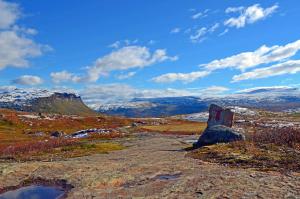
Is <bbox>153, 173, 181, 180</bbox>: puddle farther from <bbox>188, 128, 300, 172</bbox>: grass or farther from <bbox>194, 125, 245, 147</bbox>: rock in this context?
<bbox>194, 125, 245, 147</bbox>: rock

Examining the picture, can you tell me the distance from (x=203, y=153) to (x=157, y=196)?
19736mm

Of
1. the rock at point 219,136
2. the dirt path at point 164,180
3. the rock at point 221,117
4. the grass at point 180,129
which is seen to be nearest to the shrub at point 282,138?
the rock at point 219,136

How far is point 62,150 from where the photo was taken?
59.6 metres

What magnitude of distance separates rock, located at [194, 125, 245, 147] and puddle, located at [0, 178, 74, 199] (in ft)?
77.3

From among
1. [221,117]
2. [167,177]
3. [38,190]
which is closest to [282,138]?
[167,177]

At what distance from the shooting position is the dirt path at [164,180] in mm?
23766

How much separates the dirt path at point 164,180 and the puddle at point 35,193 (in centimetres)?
128

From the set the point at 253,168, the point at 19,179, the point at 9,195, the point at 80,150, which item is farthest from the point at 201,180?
the point at 80,150

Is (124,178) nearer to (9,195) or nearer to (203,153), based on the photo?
(9,195)

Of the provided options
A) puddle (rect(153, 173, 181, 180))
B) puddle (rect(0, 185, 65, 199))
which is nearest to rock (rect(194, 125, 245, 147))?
puddle (rect(153, 173, 181, 180))

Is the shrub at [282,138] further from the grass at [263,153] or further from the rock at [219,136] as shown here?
the rock at [219,136]

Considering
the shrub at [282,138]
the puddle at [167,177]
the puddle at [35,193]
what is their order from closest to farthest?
the puddle at [35,193] < the puddle at [167,177] < the shrub at [282,138]

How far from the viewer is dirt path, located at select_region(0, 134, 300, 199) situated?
23766 mm

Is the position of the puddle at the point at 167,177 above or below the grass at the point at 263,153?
below
